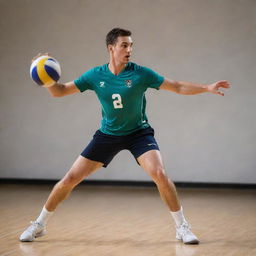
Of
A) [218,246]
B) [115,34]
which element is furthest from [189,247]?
[115,34]

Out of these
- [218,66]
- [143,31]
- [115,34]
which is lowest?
[218,66]

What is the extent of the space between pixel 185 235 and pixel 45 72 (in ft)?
6.03

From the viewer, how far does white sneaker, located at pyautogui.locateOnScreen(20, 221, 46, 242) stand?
463cm

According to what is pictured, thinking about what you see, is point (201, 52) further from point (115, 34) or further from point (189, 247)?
point (189, 247)

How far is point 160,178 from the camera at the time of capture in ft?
14.6

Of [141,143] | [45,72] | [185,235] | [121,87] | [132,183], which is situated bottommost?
[132,183]

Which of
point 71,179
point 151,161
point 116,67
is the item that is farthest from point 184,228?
point 116,67

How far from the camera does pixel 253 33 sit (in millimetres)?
8422

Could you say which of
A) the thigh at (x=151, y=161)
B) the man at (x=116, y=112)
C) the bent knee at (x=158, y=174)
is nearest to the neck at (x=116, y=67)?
the man at (x=116, y=112)

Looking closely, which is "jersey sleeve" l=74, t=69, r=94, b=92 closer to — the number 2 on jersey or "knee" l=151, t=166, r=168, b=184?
the number 2 on jersey

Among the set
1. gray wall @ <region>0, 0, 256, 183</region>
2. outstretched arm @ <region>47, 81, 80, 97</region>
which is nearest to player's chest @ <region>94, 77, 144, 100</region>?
outstretched arm @ <region>47, 81, 80, 97</region>

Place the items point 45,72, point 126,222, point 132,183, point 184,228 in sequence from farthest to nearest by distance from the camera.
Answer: point 132,183 < point 126,222 < point 184,228 < point 45,72

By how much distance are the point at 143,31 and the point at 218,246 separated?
509 cm

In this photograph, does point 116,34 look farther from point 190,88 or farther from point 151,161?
point 151,161
